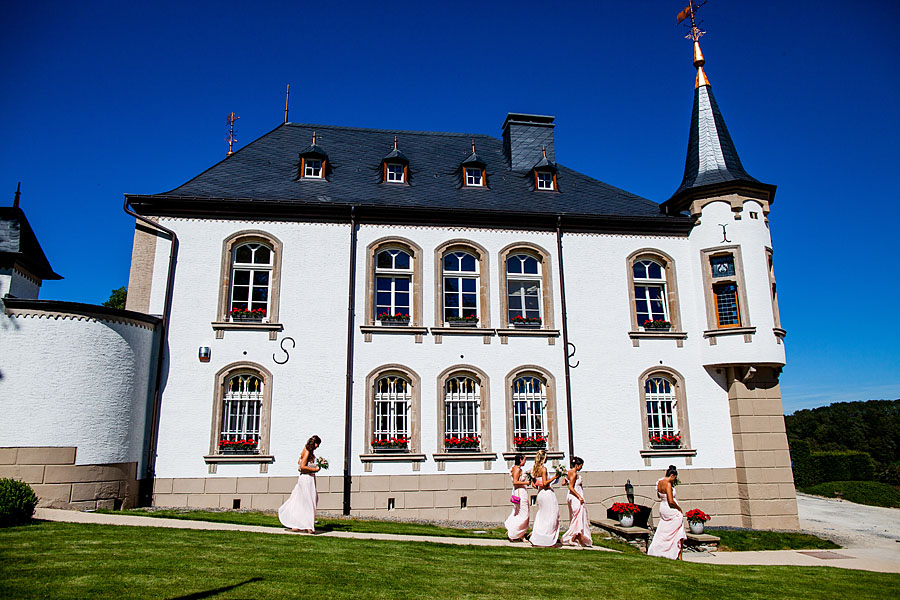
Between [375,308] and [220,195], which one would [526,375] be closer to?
[375,308]

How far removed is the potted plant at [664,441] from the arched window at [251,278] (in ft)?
37.4

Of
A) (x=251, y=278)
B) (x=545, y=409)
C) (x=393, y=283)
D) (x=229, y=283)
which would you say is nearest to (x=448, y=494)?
(x=545, y=409)

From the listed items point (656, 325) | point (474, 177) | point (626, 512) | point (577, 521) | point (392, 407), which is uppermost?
point (474, 177)

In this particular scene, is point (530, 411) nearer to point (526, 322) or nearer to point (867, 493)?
point (526, 322)

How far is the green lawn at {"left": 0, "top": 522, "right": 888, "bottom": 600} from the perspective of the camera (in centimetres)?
686

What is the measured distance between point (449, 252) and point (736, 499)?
427 inches

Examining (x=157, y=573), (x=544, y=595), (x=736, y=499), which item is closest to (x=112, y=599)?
(x=157, y=573)

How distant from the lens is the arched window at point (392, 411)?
640 inches

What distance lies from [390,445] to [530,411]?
13.3 ft

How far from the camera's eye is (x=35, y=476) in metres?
12.9

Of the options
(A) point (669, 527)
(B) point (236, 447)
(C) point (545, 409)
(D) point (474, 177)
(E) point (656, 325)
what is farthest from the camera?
(D) point (474, 177)

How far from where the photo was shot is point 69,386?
13.5m

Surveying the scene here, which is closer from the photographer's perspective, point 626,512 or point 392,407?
point 626,512

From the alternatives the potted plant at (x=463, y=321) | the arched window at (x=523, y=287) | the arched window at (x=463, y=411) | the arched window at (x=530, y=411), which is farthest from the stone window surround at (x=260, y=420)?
the arched window at (x=523, y=287)
